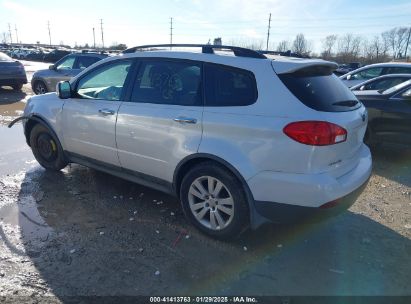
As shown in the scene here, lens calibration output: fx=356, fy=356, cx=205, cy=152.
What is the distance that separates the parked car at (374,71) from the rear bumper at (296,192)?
28.2ft

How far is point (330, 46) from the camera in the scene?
254 feet

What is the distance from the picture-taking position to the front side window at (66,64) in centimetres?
1182

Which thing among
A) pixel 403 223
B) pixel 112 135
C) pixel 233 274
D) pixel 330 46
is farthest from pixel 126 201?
pixel 330 46

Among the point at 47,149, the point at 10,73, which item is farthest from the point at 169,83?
the point at 10,73

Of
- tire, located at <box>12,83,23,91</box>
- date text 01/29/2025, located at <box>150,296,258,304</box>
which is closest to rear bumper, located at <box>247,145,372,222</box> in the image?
date text 01/29/2025, located at <box>150,296,258,304</box>

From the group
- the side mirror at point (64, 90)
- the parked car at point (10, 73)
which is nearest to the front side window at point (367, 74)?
the side mirror at point (64, 90)

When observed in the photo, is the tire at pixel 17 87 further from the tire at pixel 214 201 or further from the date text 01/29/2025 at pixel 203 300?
the date text 01/29/2025 at pixel 203 300

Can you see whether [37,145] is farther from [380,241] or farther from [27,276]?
[380,241]

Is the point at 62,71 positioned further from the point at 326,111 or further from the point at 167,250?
the point at 326,111

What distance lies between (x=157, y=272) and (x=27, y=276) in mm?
1069

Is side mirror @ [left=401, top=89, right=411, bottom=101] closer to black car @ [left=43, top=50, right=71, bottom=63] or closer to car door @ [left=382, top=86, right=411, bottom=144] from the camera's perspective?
car door @ [left=382, top=86, right=411, bottom=144]

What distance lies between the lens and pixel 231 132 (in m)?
3.14

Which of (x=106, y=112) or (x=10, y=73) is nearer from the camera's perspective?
(x=106, y=112)

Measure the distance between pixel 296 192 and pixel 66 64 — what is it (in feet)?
36.6
